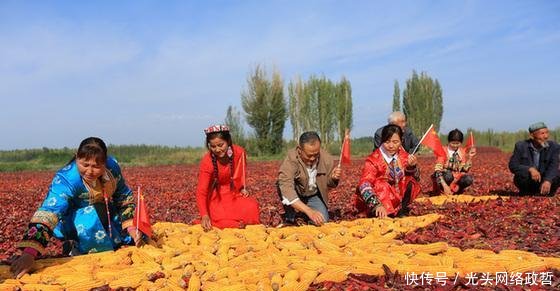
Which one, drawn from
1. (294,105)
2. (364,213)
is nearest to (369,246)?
(364,213)

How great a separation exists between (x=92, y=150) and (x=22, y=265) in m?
1.13

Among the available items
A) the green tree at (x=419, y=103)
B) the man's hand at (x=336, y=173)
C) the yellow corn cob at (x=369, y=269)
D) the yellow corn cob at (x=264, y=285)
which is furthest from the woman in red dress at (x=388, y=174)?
the green tree at (x=419, y=103)

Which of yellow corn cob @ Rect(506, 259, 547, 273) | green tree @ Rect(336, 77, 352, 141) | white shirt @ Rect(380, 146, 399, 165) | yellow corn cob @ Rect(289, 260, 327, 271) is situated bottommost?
yellow corn cob @ Rect(506, 259, 547, 273)

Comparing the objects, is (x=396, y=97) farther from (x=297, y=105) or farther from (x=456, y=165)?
(x=456, y=165)

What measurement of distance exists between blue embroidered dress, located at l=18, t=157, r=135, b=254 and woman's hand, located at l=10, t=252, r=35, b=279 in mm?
92

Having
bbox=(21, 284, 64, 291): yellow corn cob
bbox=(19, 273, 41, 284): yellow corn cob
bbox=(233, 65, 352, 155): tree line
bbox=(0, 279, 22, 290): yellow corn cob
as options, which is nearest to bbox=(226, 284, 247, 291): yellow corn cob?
bbox=(21, 284, 64, 291): yellow corn cob

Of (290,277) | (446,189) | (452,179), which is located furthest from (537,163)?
(290,277)

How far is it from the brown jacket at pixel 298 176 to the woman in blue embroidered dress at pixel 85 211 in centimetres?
192

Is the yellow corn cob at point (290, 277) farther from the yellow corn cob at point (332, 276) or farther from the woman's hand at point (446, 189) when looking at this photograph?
the woman's hand at point (446, 189)

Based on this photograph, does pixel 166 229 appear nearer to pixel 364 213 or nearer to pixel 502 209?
pixel 364 213

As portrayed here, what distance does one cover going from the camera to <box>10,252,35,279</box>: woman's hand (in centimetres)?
449

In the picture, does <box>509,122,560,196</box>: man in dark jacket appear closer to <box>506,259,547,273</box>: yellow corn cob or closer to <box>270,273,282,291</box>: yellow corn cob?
<box>506,259,547,273</box>: yellow corn cob

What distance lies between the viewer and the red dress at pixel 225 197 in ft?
21.9

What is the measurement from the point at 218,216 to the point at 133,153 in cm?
3703
